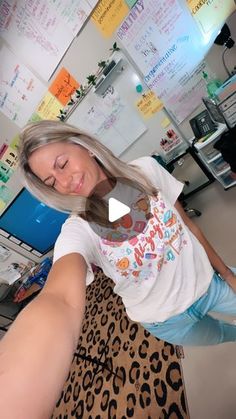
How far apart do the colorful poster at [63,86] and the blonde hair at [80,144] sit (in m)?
1.60

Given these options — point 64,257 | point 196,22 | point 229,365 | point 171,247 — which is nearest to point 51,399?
point 64,257

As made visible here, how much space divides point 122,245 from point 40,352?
0.38 metres

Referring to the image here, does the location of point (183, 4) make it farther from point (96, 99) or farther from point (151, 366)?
point (151, 366)

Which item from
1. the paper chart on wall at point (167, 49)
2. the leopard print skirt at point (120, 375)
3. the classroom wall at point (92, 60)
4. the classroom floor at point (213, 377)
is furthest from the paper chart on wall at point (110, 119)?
the leopard print skirt at point (120, 375)

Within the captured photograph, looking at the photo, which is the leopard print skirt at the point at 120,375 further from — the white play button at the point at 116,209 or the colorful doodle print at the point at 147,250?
the white play button at the point at 116,209

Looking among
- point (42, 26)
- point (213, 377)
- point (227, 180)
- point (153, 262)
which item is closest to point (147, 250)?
point (153, 262)

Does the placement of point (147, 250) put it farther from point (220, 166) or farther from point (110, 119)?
point (110, 119)

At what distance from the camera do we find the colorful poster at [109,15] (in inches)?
73.6

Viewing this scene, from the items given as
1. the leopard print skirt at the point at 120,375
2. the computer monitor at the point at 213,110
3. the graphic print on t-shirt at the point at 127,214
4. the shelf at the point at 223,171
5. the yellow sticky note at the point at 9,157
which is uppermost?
the yellow sticky note at the point at 9,157

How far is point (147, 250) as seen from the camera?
30.7 inches

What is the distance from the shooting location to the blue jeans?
899 mm

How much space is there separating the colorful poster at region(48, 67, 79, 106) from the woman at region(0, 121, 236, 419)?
5.24 feet

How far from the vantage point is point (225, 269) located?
1.02 meters

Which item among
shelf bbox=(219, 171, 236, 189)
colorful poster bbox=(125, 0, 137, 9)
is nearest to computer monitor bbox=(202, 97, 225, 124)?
shelf bbox=(219, 171, 236, 189)
